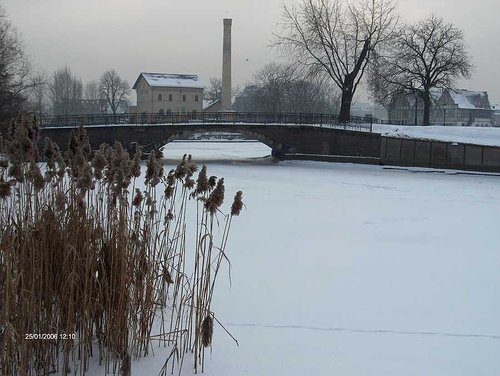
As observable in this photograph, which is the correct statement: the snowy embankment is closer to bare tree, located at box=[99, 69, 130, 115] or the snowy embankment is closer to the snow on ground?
the snow on ground

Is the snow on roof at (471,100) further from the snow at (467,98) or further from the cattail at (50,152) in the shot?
the cattail at (50,152)

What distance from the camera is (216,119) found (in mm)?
38062

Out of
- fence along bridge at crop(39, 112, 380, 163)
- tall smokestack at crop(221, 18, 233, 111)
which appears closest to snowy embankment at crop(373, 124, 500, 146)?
fence along bridge at crop(39, 112, 380, 163)

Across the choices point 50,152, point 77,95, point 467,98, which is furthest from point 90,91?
point 50,152

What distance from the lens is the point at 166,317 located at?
565 centimetres

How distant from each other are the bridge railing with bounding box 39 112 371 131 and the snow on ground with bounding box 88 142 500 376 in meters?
19.8

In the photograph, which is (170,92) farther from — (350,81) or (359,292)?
(359,292)

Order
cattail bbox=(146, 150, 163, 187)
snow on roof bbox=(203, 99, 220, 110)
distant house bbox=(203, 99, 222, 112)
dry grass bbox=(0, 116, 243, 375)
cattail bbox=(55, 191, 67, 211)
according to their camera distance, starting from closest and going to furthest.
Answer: dry grass bbox=(0, 116, 243, 375), cattail bbox=(55, 191, 67, 211), cattail bbox=(146, 150, 163, 187), distant house bbox=(203, 99, 222, 112), snow on roof bbox=(203, 99, 220, 110)

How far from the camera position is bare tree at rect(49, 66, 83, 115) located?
84438 mm

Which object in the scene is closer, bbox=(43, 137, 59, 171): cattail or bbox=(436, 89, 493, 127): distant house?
bbox=(43, 137, 59, 171): cattail

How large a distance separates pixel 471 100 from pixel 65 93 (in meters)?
56.5

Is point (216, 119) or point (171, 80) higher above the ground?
point (171, 80)

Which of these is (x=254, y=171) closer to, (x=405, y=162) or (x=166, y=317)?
(x=405, y=162)

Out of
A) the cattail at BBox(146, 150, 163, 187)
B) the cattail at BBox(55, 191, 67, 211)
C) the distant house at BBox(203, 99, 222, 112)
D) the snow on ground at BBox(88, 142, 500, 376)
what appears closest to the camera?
the cattail at BBox(55, 191, 67, 211)
